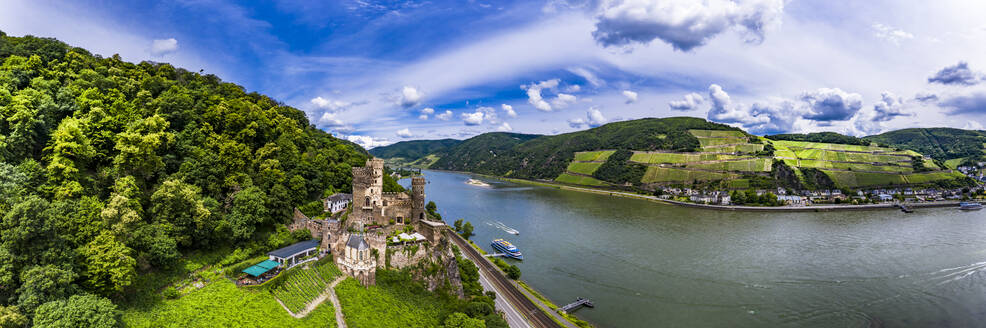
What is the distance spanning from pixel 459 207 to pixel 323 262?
46.1 m

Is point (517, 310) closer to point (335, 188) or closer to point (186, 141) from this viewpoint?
point (335, 188)

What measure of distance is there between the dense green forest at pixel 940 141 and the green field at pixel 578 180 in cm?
11040

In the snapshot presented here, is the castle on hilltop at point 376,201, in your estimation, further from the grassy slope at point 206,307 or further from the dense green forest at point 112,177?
the grassy slope at point 206,307

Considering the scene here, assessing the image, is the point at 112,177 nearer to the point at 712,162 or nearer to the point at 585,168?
the point at 585,168

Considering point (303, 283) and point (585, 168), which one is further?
point (585, 168)

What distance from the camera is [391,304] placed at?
62.3 feet

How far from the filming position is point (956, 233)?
158 ft

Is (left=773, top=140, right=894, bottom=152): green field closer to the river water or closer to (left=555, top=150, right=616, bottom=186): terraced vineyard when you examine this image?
(left=555, top=150, right=616, bottom=186): terraced vineyard

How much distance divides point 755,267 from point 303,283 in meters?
36.0

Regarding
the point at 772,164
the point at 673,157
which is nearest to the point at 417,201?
the point at 673,157

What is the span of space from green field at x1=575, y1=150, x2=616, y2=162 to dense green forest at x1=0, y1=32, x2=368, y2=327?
94.6 meters

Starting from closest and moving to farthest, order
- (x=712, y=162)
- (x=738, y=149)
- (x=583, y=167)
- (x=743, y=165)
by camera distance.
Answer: (x=743, y=165) → (x=712, y=162) → (x=738, y=149) → (x=583, y=167)

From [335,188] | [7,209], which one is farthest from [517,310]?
[7,209]

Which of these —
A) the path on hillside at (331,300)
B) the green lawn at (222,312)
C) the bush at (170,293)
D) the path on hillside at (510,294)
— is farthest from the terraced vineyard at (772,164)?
the bush at (170,293)
